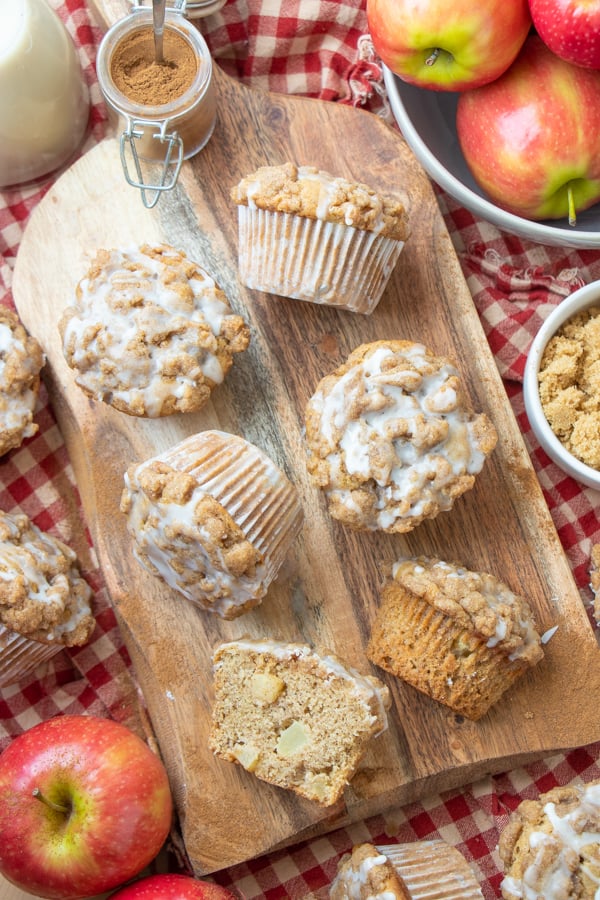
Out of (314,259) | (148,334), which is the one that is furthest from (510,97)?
(148,334)

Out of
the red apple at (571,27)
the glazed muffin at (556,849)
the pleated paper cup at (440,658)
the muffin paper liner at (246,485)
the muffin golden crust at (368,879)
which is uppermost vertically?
the red apple at (571,27)

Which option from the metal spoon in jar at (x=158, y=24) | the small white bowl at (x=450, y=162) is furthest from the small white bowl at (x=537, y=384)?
the metal spoon in jar at (x=158, y=24)

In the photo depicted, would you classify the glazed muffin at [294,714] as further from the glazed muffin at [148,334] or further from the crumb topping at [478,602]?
the glazed muffin at [148,334]

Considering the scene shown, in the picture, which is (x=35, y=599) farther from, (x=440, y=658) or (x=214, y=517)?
(x=440, y=658)

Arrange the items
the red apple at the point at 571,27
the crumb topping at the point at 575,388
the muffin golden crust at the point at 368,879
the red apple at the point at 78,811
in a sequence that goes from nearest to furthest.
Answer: the red apple at the point at 571,27, the muffin golden crust at the point at 368,879, the red apple at the point at 78,811, the crumb topping at the point at 575,388

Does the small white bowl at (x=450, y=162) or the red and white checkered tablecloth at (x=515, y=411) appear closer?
the small white bowl at (x=450, y=162)

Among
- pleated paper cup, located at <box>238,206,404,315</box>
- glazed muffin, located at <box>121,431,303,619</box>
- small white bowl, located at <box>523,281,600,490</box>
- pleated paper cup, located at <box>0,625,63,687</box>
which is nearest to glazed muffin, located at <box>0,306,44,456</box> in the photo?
Result: glazed muffin, located at <box>121,431,303,619</box>

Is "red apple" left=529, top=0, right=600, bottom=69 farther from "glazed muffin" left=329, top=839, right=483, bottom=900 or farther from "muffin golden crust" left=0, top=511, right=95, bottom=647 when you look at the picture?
"glazed muffin" left=329, top=839, right=483, bottom=900
